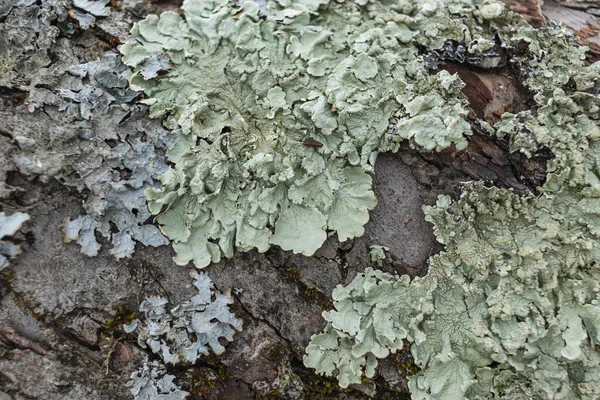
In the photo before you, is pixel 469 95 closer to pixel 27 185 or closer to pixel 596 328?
pixel 596 328

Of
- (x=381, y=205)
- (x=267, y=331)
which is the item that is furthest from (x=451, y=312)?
(x=267, y=331)

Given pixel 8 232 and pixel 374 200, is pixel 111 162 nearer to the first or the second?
pixel 8 232

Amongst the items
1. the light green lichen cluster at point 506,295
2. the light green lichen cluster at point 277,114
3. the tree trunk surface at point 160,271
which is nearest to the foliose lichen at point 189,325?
the tree trunk surface at point 160,271

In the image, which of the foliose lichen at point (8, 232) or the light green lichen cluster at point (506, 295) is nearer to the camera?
the foliose lichen at point (8, 232)

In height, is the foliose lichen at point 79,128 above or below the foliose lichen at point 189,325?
above

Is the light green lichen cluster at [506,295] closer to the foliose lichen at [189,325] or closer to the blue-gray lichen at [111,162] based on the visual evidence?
the foliose lichen at [189,325]

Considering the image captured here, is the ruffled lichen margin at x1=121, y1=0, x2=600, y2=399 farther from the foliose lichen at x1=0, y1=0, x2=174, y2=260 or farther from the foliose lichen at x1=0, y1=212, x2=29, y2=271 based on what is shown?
the foliose lichen at x1=0, y1=212, x2=29, y2=271

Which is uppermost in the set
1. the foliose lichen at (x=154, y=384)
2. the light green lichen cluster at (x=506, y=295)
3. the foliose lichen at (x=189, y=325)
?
the light green lichen cluster at (x=506, y=295)
